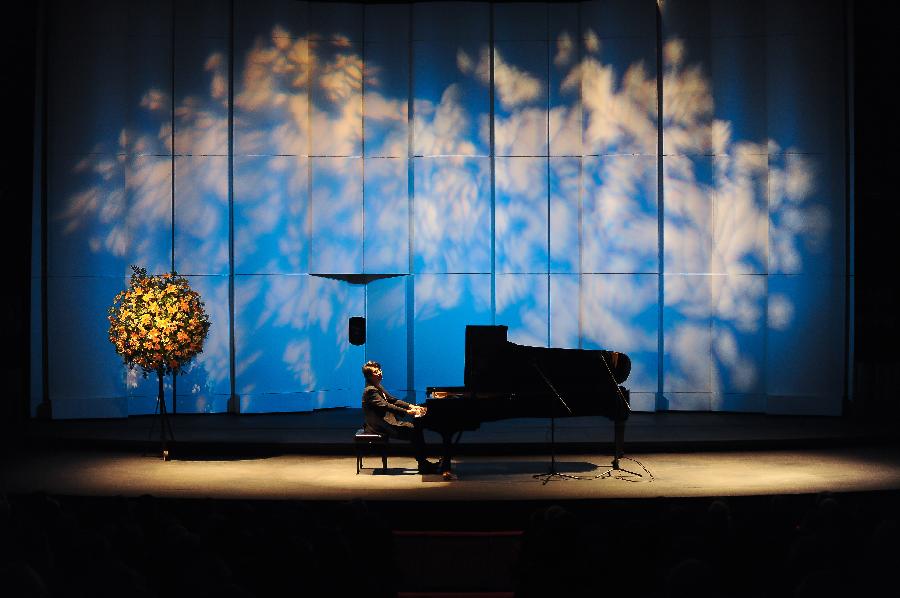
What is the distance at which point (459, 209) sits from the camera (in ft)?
42.3

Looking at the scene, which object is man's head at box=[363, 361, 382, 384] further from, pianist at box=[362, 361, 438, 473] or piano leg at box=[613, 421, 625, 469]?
piano leg at box=[613, 421, 625, 469]

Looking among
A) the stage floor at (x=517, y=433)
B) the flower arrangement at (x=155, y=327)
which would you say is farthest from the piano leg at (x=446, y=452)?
the flower arrangement at (x=155, y=327)

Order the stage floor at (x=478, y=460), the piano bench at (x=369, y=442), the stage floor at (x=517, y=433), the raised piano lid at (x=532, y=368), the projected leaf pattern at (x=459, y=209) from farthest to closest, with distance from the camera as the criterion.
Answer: the projected leaf pattern at (x=459, y=209) → the stage floor at (x=517, y=433) → the piano bench at (x=369, y=442) → the raised piano lid at (x=532, y=368) → the stage floor at (x=478, y=460)

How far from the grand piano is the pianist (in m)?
0.21

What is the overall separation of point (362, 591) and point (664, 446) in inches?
258

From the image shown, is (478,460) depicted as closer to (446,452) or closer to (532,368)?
(446,452)

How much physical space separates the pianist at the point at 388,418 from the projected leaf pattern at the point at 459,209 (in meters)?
3.90

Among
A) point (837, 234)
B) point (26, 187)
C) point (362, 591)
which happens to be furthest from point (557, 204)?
point (362, 591)

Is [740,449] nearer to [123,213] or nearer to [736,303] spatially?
[736,303]

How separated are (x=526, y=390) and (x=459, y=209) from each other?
15.8 feet

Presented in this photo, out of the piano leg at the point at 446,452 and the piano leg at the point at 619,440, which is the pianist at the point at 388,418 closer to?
the piano leg at the point at 446,452

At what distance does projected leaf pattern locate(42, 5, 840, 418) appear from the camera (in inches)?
484

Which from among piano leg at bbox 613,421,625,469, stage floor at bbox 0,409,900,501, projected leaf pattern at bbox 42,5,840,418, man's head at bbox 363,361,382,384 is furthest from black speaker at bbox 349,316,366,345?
piano leg at bbox 613,421,625,469

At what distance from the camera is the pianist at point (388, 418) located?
8.73m
